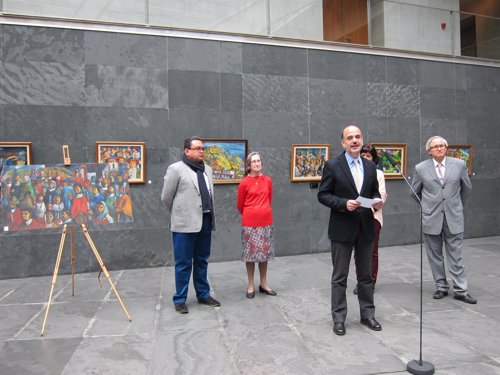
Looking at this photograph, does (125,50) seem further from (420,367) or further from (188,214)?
(420,367)

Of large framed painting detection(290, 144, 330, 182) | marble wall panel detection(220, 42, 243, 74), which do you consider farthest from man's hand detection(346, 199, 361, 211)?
marble wall panel detection(220, 42, 243, 74)

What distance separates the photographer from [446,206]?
4.95 meters

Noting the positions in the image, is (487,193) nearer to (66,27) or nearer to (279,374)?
(279,374)

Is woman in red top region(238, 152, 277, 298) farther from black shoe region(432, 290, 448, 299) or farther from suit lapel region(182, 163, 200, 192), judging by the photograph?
black shoe region(432, 290, 448, 299)

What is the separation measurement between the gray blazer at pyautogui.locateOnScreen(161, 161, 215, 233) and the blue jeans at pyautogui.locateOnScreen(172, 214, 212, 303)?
133mm

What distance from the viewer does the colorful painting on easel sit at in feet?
14.9

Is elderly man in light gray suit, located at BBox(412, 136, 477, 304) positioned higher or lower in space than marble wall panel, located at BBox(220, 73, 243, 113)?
lower

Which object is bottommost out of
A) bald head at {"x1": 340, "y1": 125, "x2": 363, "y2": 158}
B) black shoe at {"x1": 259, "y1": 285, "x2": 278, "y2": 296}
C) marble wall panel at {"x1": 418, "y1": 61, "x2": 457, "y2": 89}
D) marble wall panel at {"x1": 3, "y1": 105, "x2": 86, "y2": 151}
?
black shoe at {"x1": 259, "y1": 285, "x2": 278, "y2": 296}

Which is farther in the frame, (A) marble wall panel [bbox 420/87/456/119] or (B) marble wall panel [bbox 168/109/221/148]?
(A) marble wall panel [bbox 420/87/456/119]

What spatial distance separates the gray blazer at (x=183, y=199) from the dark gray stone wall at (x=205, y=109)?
2489mm

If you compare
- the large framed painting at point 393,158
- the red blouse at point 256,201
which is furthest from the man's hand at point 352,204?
the large framed painting at point 393,158

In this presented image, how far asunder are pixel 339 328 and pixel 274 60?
17.8ft

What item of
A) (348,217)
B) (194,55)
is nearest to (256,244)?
(348,217)

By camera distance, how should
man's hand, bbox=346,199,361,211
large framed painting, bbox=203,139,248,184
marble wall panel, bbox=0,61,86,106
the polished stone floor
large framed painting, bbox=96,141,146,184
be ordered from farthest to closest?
1. large framed painting, bbox=203,139,248,184
2. large framed painting, bbox=96,141,146,184
3. marble wall panel, bbox=0,61,86,106
4. man's hand, bbox=346,199,361,211
5. the polished stone floor
